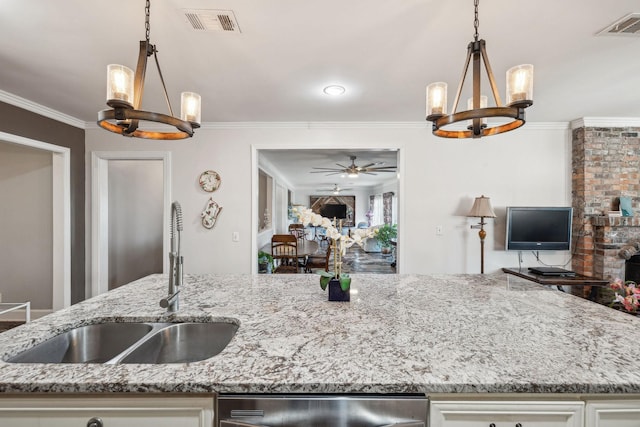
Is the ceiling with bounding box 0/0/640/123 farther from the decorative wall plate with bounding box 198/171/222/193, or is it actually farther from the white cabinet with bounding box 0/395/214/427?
the white cabinet with bounding box 0/395/214/427

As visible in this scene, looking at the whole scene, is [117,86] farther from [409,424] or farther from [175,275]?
[409,424]

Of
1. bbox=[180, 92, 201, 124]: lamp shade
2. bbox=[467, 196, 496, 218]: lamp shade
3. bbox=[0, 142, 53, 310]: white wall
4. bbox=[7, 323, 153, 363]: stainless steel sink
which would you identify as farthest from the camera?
bbox=[0, 142, 53, 310]: white wall

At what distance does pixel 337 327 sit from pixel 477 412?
53cm

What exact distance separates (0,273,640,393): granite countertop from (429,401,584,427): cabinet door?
2.7 inches

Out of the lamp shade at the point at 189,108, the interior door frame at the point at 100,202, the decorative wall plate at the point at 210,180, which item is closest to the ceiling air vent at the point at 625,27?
the lamp shade at the point at 189,108

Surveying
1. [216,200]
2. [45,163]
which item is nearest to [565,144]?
[216,200]

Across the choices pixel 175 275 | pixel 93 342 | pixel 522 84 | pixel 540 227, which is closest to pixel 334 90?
pixel 522 84

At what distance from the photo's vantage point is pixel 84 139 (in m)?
3.66

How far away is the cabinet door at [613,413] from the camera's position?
0.87 meters

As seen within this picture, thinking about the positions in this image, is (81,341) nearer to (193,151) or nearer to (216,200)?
(216,200)

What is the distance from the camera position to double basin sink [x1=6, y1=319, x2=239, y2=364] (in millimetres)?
1267

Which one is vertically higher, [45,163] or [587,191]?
[45,163]

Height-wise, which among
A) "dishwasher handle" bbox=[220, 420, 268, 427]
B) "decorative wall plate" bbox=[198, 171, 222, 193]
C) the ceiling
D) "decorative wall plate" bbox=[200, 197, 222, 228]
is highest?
the ceiling

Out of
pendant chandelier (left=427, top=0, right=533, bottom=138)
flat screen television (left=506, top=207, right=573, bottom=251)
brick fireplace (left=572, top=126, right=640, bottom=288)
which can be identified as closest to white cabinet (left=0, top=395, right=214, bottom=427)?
pendant chandelier (left=427, top=0, right=533, bottom=138)
